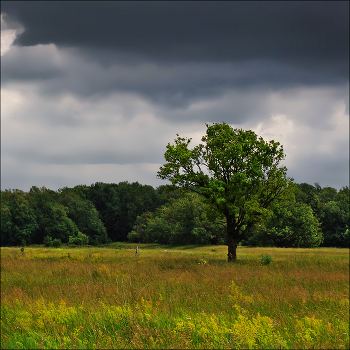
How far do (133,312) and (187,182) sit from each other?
20501mm

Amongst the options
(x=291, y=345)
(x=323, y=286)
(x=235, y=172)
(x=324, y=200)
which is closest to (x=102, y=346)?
(x=291, y=345)

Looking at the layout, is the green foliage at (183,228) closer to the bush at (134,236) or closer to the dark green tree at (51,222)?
the bush at (134,236)

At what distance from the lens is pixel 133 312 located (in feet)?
25.6

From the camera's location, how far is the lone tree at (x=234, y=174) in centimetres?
2569

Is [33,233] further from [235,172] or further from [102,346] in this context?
[102,346]

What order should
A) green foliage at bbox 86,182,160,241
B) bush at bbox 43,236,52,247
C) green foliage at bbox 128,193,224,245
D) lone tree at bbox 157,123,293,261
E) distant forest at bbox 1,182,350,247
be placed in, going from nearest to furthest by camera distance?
lone tree at bbox 157,123,293,261
distant forest at bbox 1,182,350,247
green foliage at bbox 128,193,224,245
bush at bbox 43,236,52,247
green foliage at bbox 86,182,160,241

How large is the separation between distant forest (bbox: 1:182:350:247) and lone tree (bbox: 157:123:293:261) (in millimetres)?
32948

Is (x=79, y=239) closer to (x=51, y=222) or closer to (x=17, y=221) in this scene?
(x=51, y=222)

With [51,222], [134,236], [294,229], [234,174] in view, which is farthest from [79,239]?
[234,174]

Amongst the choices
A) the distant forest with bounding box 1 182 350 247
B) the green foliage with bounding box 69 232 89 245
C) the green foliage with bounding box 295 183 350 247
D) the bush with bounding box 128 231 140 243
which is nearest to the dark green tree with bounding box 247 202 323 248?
the distant forest with bounding box 1 182 350 247

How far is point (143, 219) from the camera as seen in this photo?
10256 centimetres

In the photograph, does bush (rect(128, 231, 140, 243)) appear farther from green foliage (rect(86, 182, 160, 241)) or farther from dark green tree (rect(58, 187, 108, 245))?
dark green tree (rect(58, 187, 108, 245))

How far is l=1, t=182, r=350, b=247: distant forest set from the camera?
6988 centimetres

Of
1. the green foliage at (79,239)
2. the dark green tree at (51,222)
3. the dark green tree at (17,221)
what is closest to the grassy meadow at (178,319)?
the green foliage at (79,239)
